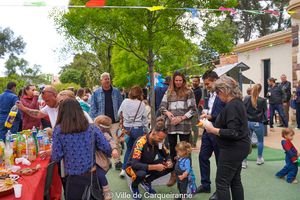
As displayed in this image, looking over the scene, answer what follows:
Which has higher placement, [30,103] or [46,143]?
[30,103]

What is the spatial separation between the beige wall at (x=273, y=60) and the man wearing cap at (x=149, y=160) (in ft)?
37.4

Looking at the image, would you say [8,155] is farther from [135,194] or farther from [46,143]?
[135,194]

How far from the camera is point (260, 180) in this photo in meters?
5.33

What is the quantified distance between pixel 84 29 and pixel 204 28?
109 inches

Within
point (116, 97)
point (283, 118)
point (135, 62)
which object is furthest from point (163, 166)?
point (135, 62)

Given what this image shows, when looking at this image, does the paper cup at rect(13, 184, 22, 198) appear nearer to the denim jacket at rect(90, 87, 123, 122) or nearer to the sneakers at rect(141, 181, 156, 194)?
the sneakers at rect(141, 181, 156, 194)

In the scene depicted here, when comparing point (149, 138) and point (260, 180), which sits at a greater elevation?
point (149, 138)

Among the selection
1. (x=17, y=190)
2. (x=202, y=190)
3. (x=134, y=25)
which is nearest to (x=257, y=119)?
(x=202, y=190)

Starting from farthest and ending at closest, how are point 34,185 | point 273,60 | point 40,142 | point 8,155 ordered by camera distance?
point 273,60, point 40,142, point 8,155, point 34,185

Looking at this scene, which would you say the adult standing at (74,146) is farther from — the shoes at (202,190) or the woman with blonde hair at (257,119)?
the woman with blonde hair at (257,119)

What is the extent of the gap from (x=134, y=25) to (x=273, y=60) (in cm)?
1035

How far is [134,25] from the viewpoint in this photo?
7148 millimetres

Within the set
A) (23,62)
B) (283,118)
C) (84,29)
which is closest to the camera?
(84,29)

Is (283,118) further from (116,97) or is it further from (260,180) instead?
(116,97)
